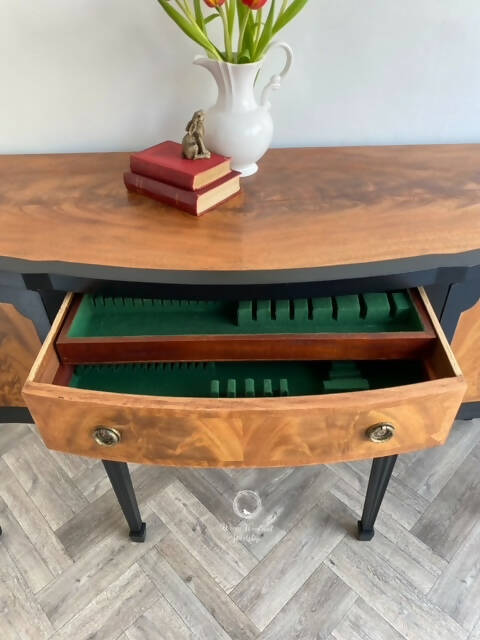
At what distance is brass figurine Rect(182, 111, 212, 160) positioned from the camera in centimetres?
→ 83

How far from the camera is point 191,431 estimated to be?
2.22ft

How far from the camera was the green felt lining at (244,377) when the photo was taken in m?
0.81

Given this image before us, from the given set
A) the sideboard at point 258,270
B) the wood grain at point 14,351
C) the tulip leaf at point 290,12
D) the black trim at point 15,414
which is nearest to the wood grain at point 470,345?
the sideboard at point 258,270

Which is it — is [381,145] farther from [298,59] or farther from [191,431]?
[191,431]

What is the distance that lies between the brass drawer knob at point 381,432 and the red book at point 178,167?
18.9 inches

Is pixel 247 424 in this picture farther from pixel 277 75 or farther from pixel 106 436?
pixel 277 75

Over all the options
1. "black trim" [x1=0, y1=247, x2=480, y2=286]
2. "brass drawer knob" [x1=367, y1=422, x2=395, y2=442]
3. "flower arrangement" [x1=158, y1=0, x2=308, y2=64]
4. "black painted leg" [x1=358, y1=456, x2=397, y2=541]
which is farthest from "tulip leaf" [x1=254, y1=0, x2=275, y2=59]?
"black painted leg" [x1=358, y1=456, x2=397, y2=541]

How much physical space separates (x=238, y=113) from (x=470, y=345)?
2.02 feet

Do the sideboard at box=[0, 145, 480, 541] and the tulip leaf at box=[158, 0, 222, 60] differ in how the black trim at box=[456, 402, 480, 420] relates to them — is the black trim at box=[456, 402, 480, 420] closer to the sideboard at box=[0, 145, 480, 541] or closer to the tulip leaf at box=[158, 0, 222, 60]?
the sideboard at box=[0, 145, 480, 541]

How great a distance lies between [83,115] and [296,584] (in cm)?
111

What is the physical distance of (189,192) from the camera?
2.76ft

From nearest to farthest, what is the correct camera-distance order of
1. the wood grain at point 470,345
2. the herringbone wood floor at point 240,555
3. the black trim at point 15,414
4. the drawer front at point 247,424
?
the drawer front at point 247,424, the wood grain at point 470,345, the herringbone wood floor at point 240,555, the black trim at point 15,414

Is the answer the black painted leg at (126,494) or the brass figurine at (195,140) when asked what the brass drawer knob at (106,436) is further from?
the brass figurine at (195,140)

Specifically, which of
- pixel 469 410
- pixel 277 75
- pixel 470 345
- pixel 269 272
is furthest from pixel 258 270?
pixel 469 410
